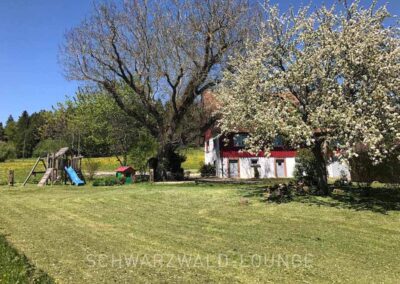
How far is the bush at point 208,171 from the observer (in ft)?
135

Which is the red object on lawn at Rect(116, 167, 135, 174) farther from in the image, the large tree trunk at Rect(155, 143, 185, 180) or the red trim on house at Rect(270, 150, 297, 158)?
the red trim on house at Rect(270, 150, 297, 158)

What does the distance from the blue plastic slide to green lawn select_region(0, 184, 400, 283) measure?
11395 millimetres

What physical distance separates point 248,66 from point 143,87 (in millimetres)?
12953

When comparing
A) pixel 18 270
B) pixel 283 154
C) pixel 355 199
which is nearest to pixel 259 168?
pixel 283 154

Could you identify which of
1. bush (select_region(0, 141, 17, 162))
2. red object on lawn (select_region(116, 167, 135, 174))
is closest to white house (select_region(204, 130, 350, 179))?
red object on lawn (select_region(116, 167, 135, 174))

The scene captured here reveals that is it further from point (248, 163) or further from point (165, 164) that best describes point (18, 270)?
point (248, 163)

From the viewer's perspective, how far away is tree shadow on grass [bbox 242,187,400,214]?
14.5 meters

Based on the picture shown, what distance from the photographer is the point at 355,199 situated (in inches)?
638

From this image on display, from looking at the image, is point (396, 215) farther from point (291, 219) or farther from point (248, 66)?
point (248, 66)

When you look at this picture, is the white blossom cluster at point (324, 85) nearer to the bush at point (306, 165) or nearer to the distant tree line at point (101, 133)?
the bush at point (306, 165)

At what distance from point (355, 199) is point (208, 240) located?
9272mm

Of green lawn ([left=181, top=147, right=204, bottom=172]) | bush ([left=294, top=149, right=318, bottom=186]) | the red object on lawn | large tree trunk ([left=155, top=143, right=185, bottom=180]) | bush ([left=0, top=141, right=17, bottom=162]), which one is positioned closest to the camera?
bush ([left=294, top=149, right=318, bottom=186])

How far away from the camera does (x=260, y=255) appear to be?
305 inches

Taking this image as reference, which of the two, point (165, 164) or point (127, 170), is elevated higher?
point (165, 164)
